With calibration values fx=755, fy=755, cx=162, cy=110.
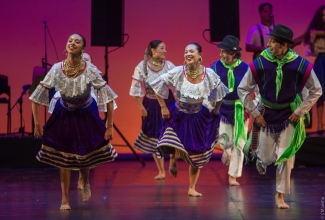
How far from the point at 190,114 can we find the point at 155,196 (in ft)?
2.76

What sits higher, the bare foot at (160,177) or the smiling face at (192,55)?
the smiling face at (192,55)

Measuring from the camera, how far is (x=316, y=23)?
10.1 meters

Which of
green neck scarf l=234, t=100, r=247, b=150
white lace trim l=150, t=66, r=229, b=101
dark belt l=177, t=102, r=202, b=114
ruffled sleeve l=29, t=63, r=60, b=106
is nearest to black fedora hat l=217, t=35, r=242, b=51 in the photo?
green neck scarf l=234, t=100, r=247, b=150

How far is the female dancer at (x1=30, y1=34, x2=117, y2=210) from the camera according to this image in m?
6.22

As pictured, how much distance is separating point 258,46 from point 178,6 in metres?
1.56

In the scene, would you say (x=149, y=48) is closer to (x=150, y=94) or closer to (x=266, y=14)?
(x=150, y=94)

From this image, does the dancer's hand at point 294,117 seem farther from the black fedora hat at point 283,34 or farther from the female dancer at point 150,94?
the female dancer at point 150,94

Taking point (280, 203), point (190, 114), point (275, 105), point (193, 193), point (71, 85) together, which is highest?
point (71, 85)

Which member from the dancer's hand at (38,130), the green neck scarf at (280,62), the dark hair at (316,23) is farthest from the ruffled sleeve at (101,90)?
the dark hair at (316,23)

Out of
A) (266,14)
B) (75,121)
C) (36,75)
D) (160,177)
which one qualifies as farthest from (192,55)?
(36,75)

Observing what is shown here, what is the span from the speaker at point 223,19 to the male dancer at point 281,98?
10.7ft

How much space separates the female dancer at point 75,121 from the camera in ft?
20.4

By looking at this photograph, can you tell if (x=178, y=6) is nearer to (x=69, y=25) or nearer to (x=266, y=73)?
(x=69, y=25)

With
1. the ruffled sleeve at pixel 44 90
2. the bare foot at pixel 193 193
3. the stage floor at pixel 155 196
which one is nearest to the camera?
the stage floor at pixel 155 196
